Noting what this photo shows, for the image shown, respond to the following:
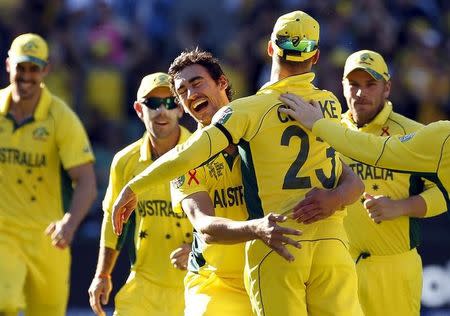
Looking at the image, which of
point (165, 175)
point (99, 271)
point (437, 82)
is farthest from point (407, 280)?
point (437, 82)

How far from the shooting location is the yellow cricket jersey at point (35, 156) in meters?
10.4

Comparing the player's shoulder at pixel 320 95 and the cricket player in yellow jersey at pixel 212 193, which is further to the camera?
the cricket player in yellow jersey at pixel 212 193

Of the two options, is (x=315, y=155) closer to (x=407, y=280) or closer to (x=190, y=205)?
(x=190, y=205)

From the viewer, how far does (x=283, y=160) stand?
22.4 ft

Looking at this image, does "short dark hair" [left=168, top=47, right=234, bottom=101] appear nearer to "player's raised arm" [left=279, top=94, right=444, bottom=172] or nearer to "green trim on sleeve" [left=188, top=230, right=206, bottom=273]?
"player's raised arm" [left=279, top=94, right=444, bottom=172]

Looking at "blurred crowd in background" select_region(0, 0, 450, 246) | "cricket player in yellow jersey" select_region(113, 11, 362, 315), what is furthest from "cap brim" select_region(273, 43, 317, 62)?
"blurred crowd in background" select_region(0, 0, 450, 246)

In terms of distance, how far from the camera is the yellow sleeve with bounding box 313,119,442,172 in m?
6.70

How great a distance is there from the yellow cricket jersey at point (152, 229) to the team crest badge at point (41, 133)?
148 cm

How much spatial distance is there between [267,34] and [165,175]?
9910 millimetres

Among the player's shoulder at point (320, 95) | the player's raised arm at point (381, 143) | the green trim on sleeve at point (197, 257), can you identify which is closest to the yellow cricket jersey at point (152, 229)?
the green trim on sleeve at point (197, 257)

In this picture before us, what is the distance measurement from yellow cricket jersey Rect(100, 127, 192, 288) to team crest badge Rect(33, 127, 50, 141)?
1480mm

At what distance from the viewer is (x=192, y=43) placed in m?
16.2

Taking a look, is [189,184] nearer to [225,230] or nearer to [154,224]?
[225,230]

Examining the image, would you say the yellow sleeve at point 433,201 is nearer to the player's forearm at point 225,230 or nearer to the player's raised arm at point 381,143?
the player's raised arm at point 381,143
